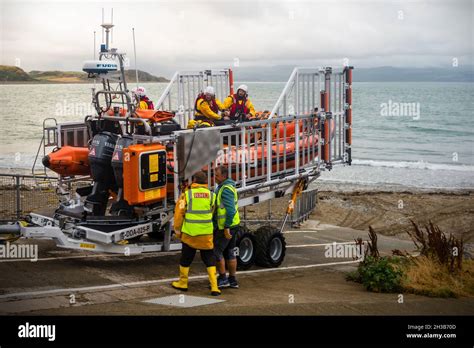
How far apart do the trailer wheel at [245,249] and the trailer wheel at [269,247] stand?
0.12 m

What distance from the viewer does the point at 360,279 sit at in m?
11.4

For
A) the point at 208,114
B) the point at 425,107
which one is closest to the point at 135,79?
the point at 208,114

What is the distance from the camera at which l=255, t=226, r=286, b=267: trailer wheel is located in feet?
41.0

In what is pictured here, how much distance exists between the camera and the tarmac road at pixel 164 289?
898 centimetres

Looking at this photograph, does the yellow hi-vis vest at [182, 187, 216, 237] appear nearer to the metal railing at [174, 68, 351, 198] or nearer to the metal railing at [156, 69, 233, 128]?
the metal railing at [174, 68, 351, 198]

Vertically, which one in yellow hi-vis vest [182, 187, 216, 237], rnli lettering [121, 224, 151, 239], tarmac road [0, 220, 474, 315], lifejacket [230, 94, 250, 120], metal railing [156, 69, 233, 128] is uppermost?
metal railing [156, 69, 233, 128]

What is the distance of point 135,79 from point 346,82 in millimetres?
3886

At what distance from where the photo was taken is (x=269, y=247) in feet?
41.2

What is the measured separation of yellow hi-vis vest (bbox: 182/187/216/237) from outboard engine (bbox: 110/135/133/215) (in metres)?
1.32

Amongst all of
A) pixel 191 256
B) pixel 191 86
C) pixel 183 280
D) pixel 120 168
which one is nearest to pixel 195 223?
pixel 191 256

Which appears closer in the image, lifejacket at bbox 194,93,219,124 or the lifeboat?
the lifeboat

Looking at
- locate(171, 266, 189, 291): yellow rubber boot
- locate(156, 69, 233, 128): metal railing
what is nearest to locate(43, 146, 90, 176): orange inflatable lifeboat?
locate(171, 266, 189, 291): yellow rubber boot

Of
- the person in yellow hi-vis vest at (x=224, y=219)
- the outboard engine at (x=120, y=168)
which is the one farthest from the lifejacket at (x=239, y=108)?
the person in yellow hi-vis vest at (x=224, y=219)

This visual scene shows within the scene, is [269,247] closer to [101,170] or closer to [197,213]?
[197,213]
